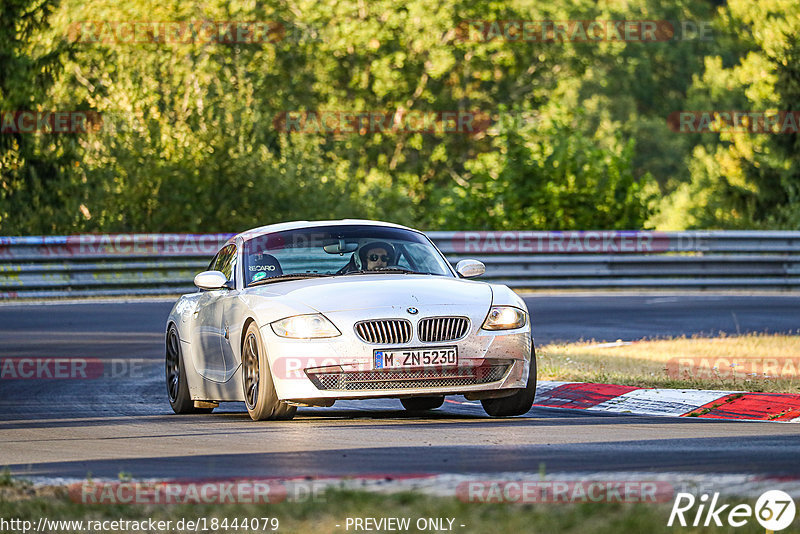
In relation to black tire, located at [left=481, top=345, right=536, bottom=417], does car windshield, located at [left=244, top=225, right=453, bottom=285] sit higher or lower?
higher

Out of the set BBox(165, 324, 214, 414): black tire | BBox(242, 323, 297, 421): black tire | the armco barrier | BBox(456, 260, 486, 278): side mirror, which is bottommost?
the armco barrier

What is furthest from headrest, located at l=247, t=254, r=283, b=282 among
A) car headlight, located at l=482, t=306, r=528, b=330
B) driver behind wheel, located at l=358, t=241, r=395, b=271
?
car headlight, located at l=482, t=306, r=528, b=330

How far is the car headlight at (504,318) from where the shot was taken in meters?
9.98

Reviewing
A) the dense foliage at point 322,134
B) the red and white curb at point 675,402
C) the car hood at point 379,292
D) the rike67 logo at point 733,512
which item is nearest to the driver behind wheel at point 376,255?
the car hood at point 379,292

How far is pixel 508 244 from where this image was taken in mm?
26359

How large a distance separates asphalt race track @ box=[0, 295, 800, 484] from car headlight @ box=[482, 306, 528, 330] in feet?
2.10

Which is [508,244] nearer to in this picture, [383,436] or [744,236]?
[744,236]

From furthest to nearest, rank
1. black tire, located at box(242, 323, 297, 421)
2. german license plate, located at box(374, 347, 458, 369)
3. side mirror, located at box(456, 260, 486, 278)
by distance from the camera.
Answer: side mirror, located at box(456, 260, 486, 278), black tire, located at box(242, 323, 297, 421), german license plate, located at box(374, 347, 458, 369)

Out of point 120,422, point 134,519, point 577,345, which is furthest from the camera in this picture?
point 577,345

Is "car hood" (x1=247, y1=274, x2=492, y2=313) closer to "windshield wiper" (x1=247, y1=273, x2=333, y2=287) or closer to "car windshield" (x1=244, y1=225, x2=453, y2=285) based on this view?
"windshield wiper" (x1=247, y1=273, x2=333, y2=287)

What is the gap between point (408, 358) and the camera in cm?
965

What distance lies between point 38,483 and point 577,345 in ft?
32.1

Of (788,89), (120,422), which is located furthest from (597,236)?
(120,422)

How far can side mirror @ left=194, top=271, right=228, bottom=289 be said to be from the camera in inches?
433
